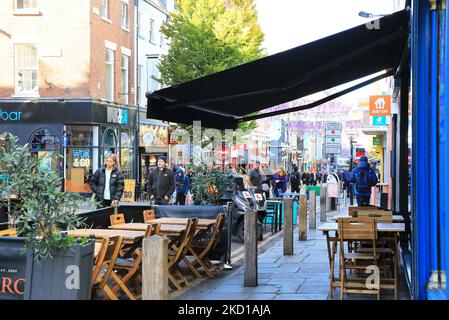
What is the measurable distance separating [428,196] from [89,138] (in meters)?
26.9

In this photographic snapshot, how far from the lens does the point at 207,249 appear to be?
1034 cm

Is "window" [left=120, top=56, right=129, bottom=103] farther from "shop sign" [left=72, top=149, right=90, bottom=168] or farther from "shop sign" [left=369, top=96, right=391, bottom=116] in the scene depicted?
"shop sign" [left=369, top=96, right=391, bottom=116]

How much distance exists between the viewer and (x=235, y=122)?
11828mm

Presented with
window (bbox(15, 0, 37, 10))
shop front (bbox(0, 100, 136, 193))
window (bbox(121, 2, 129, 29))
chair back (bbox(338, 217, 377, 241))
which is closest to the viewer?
chair back (bbox(338, 217, 377, 241))

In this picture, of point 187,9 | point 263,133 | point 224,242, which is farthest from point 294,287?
point 263,133


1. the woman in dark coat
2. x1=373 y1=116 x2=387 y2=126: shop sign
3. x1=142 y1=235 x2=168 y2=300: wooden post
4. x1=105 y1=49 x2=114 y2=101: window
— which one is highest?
x1=105 y1=49 x2=114 y2=101: window

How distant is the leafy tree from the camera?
35.5 meters

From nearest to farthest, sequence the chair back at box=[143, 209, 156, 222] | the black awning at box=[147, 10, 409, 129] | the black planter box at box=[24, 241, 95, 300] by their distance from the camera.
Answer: the black planter box at box=[24, 241, 95, 300]
the black awning at box=[147, 10, 409, 129]
the chair back at box=[143, 209, 156, 222]

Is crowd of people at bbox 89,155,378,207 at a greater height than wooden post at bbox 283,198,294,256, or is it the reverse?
crowd of people at bbox 89,155,378,207

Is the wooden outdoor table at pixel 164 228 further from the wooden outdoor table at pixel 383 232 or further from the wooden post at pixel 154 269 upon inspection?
the wooden post at pixel 154 269

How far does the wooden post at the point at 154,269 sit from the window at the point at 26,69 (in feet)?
88.5

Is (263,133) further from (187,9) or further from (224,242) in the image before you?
(224,242)

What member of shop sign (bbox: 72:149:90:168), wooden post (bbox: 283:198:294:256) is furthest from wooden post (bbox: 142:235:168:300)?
shop sign (bbox: 72:149:90:168)

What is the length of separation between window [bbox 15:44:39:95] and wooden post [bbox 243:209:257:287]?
24191mm
